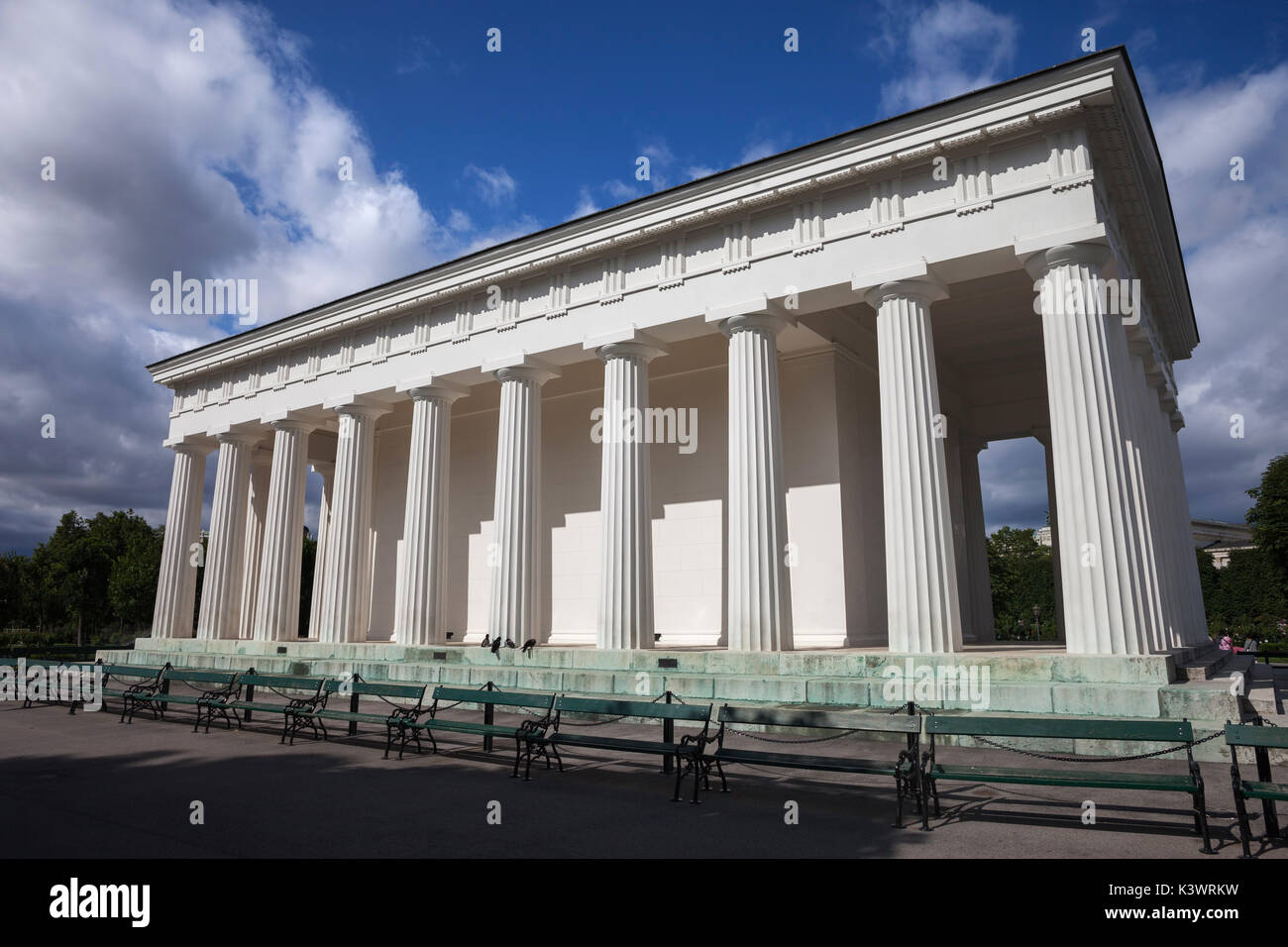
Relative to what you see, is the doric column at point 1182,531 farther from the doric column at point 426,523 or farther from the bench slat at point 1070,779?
the doric column at point 426,523

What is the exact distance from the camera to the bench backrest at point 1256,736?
684 centimetres

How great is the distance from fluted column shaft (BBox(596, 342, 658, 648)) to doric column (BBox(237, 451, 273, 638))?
1739cm

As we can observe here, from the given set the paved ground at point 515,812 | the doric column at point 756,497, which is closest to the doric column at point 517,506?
the doric column at point 756,497

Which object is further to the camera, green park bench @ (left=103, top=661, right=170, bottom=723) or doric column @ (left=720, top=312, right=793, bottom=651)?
doric column @ (left=720, top=312, right=793, bottom=651)

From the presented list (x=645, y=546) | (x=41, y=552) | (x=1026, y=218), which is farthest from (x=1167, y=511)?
(x=41, y=552)

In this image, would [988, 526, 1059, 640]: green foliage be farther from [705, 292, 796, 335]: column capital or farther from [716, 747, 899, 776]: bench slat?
[716, 747, 899, 776]: bench slat

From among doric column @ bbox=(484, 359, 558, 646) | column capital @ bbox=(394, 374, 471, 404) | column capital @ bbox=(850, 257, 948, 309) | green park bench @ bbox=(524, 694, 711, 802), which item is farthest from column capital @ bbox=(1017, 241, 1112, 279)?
column capital @ bbox=(394, 374, 471, 404)

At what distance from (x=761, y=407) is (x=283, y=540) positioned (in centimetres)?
1837

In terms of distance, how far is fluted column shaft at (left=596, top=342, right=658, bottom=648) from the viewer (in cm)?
1881

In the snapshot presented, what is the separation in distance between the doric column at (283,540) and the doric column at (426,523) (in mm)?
6067

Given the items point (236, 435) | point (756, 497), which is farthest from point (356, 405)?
point (756, 497)

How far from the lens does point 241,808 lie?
26.9ft

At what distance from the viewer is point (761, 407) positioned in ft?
58.2

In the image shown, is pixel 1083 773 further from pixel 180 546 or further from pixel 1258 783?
pixel 180 546
